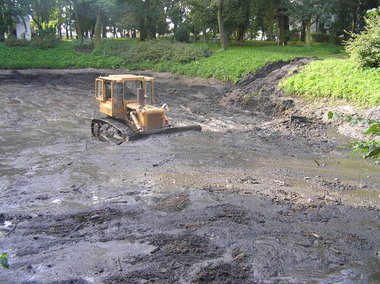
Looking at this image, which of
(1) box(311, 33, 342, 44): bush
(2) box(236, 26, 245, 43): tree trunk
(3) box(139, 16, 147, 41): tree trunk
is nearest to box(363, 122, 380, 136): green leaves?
(1) box(311, 33, 342, 44): bush

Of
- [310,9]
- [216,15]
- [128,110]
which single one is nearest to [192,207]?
[128,110]

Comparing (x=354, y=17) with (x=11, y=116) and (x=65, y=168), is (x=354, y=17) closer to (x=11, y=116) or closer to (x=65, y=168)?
(x=11, y=116)

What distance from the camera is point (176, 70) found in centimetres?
2873

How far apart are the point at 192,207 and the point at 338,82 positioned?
12.6 meters

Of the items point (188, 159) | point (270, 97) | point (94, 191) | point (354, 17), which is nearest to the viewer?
point (94, 191)

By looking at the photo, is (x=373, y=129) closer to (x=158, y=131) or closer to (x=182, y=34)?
(x=158, y=131)

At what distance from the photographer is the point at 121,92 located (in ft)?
44.4

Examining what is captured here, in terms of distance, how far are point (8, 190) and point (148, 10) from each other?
3398cm

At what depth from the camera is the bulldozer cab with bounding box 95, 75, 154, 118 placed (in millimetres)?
13312

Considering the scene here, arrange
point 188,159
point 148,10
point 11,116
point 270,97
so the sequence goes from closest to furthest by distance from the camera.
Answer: point 188,159 < point 11,116 < point 270,97 < point 148,10

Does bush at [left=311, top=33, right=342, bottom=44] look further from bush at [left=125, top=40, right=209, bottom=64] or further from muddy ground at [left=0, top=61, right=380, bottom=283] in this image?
muddy ground at [left=0, top=61, right=380, bottom=283]

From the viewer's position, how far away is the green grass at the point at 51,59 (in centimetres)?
3164

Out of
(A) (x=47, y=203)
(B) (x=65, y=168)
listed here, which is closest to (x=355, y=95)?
(B) (x=65, y=168)

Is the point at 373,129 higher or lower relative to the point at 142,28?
lower
